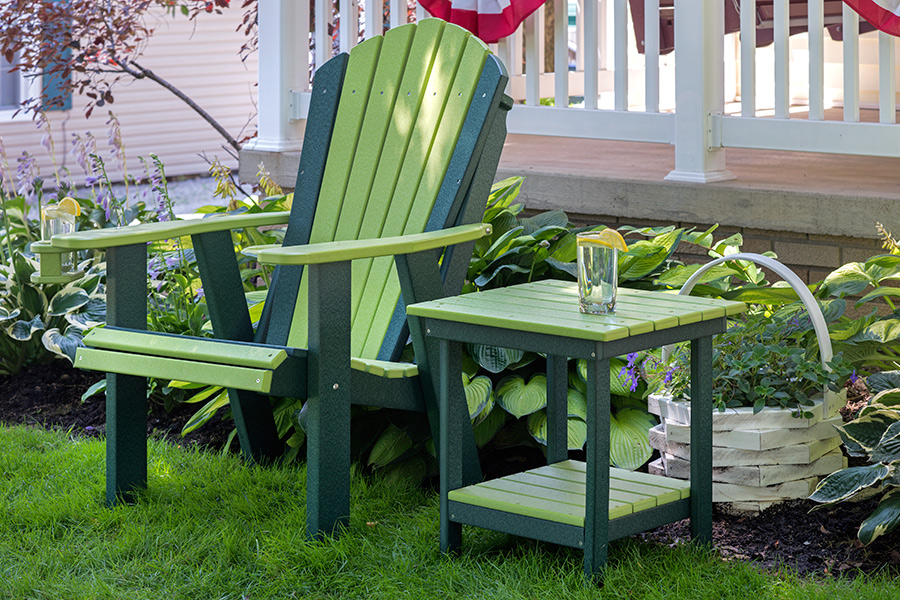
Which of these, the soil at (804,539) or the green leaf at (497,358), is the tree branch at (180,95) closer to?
the soil at (804,539)

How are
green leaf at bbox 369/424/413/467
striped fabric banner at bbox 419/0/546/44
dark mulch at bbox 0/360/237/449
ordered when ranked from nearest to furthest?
green leaf at bbox 369/424/413/467
dark mulch at bbox 0/360/237/449
striped fabric banner at bbox 419/0/546/44

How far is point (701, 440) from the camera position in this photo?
230 cm

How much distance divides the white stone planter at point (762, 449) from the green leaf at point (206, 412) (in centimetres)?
124

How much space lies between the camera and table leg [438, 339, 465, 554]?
2316mm

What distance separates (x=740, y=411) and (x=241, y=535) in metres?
1.15

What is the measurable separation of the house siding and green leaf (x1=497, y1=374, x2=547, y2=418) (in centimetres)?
907

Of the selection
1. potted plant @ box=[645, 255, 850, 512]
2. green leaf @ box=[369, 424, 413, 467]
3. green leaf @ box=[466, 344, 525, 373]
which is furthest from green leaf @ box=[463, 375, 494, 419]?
potted plant @ box=[645, 255, 850, 512]

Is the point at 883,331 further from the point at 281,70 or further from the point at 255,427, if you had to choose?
the point at 281,70

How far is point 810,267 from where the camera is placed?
339 centimetres

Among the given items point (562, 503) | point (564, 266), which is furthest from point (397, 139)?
point (562, 503)

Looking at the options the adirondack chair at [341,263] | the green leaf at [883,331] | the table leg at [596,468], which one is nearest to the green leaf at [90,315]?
the adirondack chair at [341,263]

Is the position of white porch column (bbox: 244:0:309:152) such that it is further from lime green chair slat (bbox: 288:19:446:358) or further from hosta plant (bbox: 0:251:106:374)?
lime green chair slat (bbox: 288:19:446:358)

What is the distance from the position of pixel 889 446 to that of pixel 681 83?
1.64m

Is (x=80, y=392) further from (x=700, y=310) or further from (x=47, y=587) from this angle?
(x=700, y=310)
